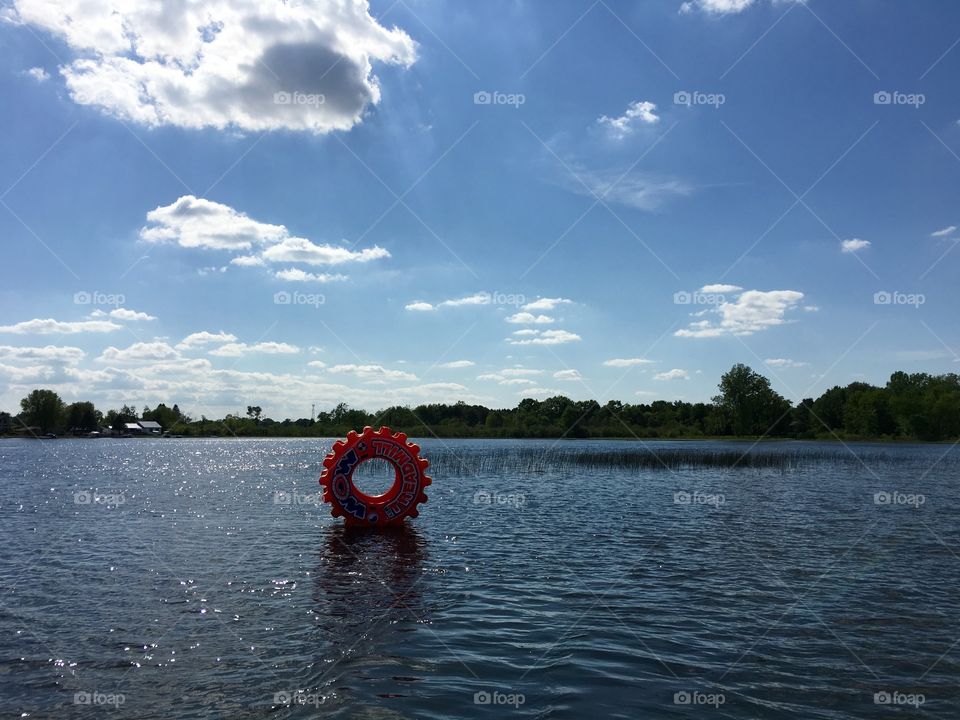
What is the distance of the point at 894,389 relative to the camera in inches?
4803

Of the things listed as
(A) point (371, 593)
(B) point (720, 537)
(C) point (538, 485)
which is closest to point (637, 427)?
(C) point (538, 485)

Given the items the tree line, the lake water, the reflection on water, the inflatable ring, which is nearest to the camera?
the lake water

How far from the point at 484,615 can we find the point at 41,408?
145079 millimetres

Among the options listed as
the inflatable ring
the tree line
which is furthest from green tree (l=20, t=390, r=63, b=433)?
the inflatable ring

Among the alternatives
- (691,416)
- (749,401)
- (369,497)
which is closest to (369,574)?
(369,497)

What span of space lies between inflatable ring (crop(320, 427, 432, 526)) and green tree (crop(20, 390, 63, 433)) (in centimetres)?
13492

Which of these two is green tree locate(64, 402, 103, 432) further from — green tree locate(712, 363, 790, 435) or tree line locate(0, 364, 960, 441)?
green tree locate(712, 363, 790, 435)

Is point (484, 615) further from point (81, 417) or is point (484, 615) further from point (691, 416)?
point (81, 417)

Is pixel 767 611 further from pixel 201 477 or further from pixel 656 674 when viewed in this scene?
pixel 201 477

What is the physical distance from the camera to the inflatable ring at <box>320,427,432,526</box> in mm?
19438

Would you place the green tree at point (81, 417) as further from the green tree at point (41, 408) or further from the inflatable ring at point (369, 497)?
the inflatable ring at point (369, 497)

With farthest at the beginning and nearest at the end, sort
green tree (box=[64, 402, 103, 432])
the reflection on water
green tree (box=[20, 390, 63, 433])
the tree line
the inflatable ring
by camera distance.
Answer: green tree (box=[64, 402, 103, 432]), green tree (box=[20, 390, 63, 433]), the tree line, the inflatable ring, the reflection on water

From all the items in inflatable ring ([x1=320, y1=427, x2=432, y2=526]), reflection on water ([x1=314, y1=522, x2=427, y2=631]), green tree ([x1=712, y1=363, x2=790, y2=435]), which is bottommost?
reflection on water ([x1=314, y1=522, x2=427, y2=631])

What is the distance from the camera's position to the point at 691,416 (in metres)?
134
